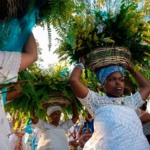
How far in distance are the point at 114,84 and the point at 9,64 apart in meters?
1.53

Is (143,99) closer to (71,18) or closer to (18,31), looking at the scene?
(71,18)

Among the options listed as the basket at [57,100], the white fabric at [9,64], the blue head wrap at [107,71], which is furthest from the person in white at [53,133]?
the white fabric at [9,64]

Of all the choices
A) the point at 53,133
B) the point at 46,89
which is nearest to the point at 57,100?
the point at 46,89

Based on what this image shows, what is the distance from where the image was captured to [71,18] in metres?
2.58

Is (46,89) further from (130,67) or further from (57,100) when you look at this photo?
(130,67)

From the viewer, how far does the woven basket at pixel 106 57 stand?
3.50m

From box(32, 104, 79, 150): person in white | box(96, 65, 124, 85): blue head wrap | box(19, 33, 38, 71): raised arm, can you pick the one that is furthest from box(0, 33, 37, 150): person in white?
box(32, 104, 79, 150): person in white

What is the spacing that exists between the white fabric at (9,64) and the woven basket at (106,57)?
1.34 m

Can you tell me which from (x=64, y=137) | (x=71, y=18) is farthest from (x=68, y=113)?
(x=71, y=18)

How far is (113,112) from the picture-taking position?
10.7ft

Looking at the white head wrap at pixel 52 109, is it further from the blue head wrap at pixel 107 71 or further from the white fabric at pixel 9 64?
the white fabric at pixel 9 64

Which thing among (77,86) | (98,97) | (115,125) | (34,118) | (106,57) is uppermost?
(106,57)

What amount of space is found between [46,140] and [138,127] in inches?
102

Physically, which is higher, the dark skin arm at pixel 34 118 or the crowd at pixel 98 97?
the crowd at pixel 98 97
